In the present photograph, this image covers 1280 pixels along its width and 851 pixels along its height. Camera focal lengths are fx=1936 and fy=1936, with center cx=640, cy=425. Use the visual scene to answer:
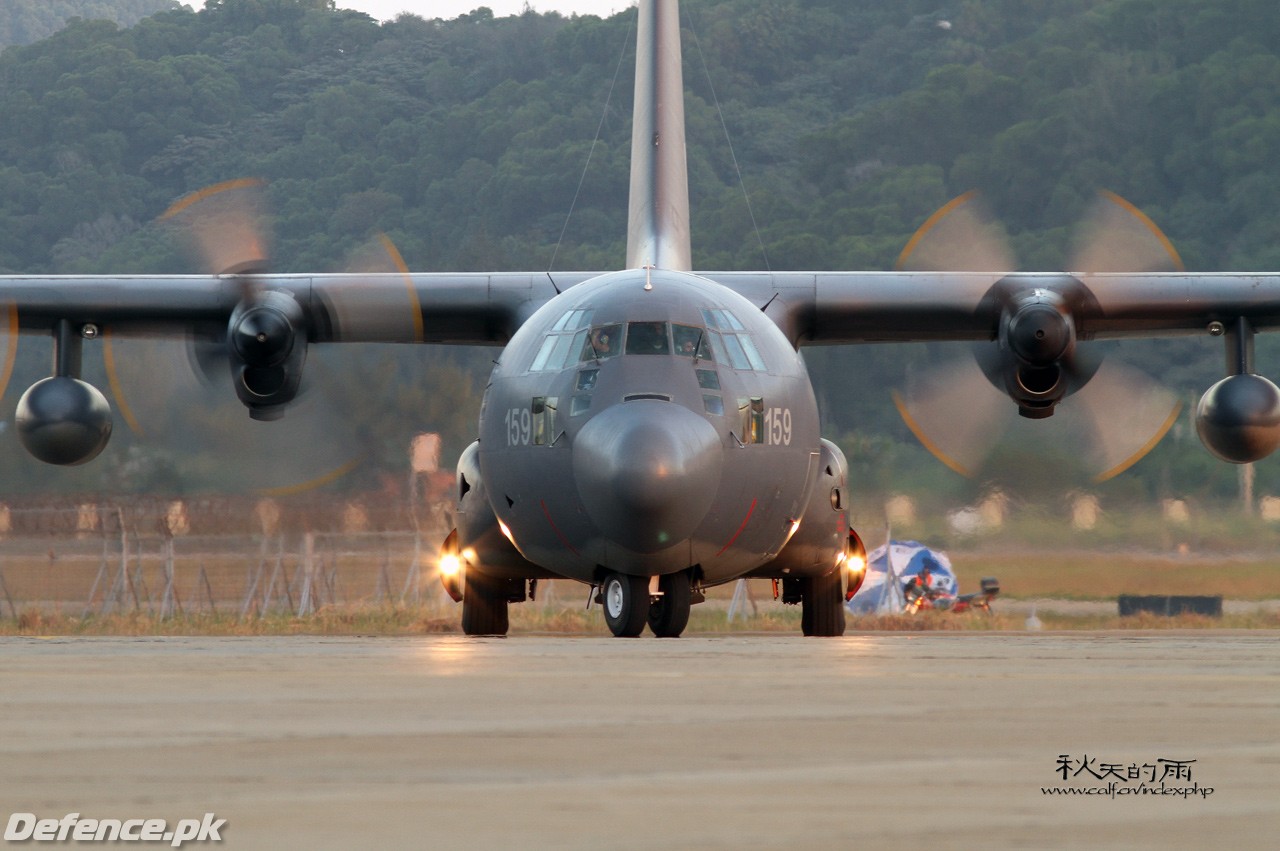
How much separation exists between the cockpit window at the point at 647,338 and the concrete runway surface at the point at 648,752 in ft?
17.4

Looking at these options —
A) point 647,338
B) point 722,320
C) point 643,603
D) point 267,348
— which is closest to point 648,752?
point 643,603

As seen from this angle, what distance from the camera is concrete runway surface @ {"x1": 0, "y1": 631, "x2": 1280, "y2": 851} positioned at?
375 cm

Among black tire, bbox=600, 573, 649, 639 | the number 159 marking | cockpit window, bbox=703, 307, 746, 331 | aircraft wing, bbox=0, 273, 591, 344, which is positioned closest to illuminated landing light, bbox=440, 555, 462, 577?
aircraft wing, bbox=0, 273, 591, 344

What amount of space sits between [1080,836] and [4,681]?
571 cm

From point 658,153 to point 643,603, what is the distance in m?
8.53

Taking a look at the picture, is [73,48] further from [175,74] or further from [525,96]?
[525,96]

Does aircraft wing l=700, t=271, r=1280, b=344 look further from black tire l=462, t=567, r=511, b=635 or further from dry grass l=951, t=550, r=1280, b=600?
black tire l=462, t=567, r=511, b=635

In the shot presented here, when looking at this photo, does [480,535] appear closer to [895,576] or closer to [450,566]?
[450,566]

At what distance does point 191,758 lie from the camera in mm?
4977

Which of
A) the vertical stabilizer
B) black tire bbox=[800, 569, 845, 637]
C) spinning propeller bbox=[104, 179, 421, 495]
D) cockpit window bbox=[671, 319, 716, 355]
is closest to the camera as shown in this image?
cockpit window bbox=[671, 319, 716, 355]

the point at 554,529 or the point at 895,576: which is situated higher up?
the point at 554,529

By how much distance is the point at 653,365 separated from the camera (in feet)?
47.4

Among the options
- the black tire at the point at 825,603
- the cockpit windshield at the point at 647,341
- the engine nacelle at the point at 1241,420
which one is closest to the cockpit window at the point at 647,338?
the cockpit windshield at the point at 647,341

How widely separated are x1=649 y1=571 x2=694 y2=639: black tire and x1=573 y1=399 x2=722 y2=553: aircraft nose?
3.14 feet
